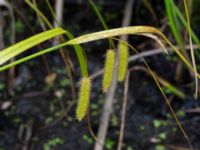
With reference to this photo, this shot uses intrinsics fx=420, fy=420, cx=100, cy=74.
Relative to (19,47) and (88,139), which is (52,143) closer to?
(88,139)

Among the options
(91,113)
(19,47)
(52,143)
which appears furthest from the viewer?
(91,113)

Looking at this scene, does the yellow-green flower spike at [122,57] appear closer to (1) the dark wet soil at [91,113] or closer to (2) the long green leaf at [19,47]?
(2) the long green leaf at [19,47]

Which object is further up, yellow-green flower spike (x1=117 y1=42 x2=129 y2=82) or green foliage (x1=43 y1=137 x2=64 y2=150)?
green foliage (x1=43 y1=137 x2=64 y2=150)

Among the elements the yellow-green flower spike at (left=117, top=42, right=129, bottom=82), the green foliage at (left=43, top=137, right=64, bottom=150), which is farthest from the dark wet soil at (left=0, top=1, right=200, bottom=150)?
the yellow-green flower spike at (left=117, top=42, right=129, bottom=82)

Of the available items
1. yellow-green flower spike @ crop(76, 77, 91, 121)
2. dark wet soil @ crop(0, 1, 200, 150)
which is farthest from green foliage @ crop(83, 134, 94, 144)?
yellow-green flower spike @ crop(76, 77, 91, 121)

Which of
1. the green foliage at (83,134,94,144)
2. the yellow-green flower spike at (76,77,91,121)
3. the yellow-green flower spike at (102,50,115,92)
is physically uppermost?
the green foliage at (83,134,94,144)

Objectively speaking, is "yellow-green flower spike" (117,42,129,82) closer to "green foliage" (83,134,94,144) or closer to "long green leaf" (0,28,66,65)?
"long green leaf" (0,28,66,65)

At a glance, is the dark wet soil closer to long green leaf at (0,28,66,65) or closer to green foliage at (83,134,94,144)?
green foliage at (83,134,94,144)

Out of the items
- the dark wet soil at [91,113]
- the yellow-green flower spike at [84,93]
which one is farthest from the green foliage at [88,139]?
the yellow-green flower spike at [84,93]

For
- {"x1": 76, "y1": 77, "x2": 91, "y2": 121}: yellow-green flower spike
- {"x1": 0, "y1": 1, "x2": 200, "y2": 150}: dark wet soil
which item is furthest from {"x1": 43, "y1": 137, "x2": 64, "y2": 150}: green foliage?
{"x1": 76, "y1": 77, "x2": 91, "y2": 121}: yellow-green flower spike

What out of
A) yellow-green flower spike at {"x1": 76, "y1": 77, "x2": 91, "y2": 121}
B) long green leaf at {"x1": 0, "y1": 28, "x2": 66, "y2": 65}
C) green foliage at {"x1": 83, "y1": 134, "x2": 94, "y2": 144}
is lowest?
yellow-green flower spike at {"x1": 76, "y1": 77, "x2": 91, "y2": 121}

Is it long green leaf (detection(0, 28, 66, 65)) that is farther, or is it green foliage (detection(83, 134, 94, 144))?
green foliage (detection(83, 134, 94, 144))

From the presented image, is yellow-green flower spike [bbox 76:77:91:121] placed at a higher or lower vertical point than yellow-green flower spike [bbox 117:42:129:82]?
lower

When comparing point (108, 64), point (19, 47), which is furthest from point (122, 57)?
point (19, 47)
